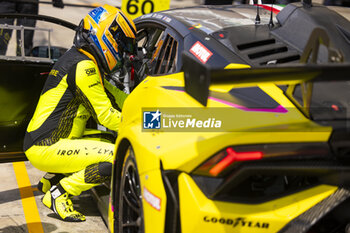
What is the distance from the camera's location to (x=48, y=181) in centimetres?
482

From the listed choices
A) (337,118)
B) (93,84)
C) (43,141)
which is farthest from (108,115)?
(337,118)

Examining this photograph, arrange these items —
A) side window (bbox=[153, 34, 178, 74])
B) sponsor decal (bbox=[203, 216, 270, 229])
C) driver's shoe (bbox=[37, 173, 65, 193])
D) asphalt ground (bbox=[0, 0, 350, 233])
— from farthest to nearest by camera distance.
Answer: driver's shoe (bbox=[37, 173, 65, 193]), asphalt ground (bbox=[0, 0, 350, 233]), side window (bbox=[153, 34, 178, 74]), sponsor decal (bbox=[203, 216, 270, 229])

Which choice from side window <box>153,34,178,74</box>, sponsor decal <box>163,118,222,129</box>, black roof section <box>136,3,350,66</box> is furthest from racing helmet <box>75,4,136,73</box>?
sponsor decal <box>163,118,222,129</box>

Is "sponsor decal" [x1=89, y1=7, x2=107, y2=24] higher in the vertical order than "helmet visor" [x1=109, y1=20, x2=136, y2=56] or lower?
higher

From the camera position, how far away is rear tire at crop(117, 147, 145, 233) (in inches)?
117

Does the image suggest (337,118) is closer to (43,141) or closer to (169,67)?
(169,67)

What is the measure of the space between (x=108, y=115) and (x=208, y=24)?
1.31 metres

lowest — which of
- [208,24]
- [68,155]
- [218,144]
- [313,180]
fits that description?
[68,155]

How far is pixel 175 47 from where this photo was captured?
11.6ft

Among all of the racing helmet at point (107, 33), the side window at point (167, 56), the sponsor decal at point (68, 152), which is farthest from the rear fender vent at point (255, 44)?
the sponsor decal at point (68, 152)

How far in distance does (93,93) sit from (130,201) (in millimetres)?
1409

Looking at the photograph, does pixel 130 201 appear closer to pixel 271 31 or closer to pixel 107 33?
pixel 271 31

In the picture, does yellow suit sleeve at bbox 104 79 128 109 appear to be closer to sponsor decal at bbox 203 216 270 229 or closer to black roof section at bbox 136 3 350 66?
black roof section at bbox 136 3 350 66

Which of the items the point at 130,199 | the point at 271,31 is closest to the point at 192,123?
the point at 130,199
